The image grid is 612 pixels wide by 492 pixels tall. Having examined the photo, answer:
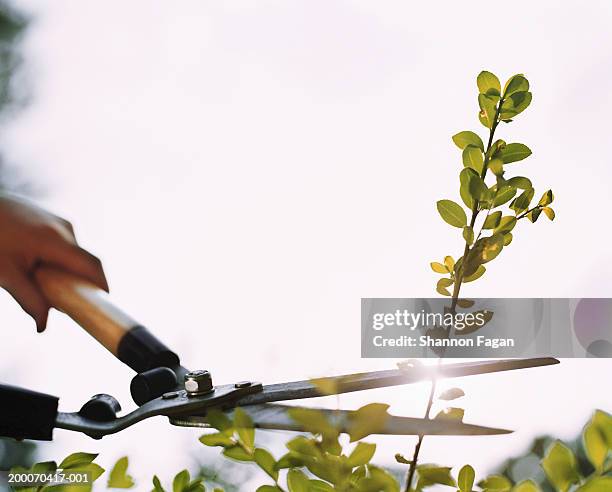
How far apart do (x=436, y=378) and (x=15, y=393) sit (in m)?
0.43

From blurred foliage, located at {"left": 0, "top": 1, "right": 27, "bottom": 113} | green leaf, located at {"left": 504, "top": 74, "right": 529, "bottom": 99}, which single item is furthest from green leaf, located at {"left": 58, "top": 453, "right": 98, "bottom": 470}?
blurred foliage, located at {"left": 0, "top": 1, "right": 27, "bottom": 113}

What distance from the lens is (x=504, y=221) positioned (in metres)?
0.40

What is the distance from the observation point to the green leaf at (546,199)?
42cm

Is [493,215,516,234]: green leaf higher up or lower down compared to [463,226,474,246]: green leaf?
higher up

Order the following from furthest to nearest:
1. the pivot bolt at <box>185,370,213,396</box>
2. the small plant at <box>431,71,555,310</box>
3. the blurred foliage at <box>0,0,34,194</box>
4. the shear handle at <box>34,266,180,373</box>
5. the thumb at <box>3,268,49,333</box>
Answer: the blurred foliage at <box>0,0,34,194</box>, the thumb at <box>3,268,49,333</box>, the shear handle at <box>34,266,180,373</box>, the pivot bolt at <box>185,370,213,396</box>, the small plant at <box>431,71,555,310</box>

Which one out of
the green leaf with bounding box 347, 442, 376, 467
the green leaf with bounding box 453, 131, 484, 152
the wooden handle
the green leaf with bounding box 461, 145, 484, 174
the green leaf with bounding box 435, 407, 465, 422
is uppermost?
the wooden handle

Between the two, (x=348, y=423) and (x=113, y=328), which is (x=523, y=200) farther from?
(x=113, y=328)

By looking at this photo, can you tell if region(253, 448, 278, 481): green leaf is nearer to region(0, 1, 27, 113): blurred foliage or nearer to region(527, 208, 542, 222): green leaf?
region(527, 208, 542, 222): green leaf

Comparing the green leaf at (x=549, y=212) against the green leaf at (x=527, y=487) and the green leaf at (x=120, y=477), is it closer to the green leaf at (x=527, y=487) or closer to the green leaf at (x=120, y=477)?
the green leaf at (x=527, y=487)

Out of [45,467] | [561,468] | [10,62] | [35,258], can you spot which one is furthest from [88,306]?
[10,62]

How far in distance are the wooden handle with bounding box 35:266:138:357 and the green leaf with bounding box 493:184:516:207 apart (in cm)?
50

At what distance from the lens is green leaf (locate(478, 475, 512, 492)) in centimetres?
38

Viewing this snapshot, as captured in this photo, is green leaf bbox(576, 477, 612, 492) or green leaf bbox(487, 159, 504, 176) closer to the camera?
green leaf bbox(576, 477, 612, 492)

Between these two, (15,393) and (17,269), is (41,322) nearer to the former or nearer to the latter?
(17,269)
